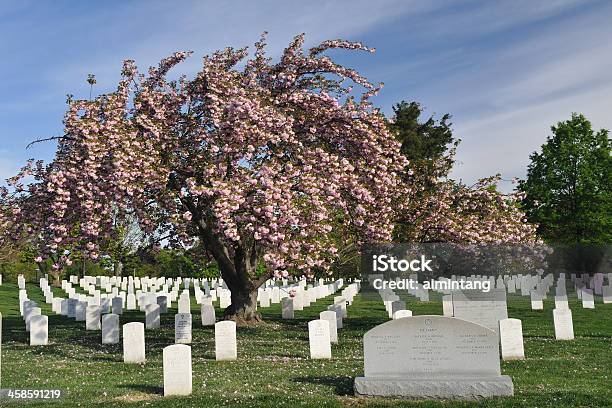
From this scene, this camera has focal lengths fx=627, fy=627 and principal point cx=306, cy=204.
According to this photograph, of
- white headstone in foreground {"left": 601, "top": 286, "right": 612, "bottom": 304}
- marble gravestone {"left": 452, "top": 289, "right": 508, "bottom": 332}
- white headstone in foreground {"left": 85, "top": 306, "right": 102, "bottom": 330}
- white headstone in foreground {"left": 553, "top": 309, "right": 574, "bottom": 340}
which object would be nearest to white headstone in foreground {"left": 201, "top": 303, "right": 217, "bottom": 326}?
white headstone in foreground {"left": 85, "top": 306, "right": 102, "bottom": 330}

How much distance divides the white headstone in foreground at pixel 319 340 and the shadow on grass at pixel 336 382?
3.10 metres

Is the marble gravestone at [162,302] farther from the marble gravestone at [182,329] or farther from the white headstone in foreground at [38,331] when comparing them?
the marble gravestone at [182,329]

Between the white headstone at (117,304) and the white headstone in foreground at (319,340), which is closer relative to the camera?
the white headstone in foreground at (319,340)

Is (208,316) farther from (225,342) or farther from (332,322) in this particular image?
(225,342)

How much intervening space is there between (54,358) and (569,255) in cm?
3860

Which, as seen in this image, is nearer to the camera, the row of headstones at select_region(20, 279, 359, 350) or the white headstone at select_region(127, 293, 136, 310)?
the row of headstones at select_region(20, 279, 359, 350)

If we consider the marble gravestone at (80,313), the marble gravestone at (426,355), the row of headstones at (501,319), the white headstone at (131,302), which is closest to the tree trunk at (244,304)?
the row of headstones at (501,319)

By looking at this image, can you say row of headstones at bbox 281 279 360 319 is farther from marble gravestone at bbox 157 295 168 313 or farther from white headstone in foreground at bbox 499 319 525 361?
white headstone in foreground at bbox 499 319 525 361

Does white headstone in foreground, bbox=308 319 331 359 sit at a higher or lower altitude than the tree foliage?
lower

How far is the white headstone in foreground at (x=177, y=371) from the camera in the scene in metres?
11.9

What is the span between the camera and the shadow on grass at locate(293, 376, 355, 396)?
38.8 ft

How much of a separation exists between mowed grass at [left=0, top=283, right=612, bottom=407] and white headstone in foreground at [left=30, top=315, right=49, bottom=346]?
44cm

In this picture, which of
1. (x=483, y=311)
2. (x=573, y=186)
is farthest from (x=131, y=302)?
(x=573, y=186)

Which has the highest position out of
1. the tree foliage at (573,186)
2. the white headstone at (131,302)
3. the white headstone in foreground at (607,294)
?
the tree foliage at (573,186)
